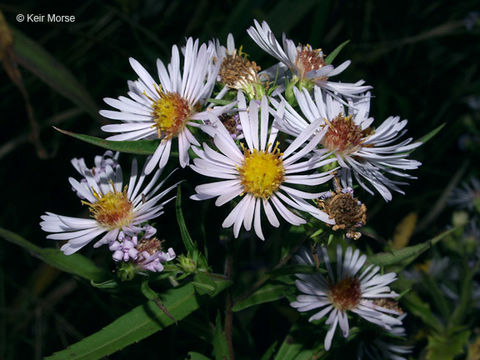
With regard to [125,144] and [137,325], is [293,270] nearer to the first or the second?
[137,325]

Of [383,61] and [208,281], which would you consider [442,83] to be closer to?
[383,61]

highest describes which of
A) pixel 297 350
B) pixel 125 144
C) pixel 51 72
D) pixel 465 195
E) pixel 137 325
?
pixel 51 72

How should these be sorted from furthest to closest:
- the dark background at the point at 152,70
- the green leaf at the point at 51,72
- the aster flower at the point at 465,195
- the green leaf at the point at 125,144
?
the aster flower at the point at 465,195, the dark background at the point at 152,70, the green leaf at the point at 51,72, the green leaf at the point at 125,144

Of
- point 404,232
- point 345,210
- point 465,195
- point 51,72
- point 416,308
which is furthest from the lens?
point 465,195

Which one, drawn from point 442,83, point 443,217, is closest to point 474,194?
point 443,217

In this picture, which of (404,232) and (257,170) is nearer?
(257,170)

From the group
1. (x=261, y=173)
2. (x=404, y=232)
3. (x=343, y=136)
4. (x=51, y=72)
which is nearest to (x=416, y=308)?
(x=404, y=232)

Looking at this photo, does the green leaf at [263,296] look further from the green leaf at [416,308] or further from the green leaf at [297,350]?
the green leaf at [416,308]

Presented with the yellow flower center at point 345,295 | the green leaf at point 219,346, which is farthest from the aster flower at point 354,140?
the green leaf at point 219,346
